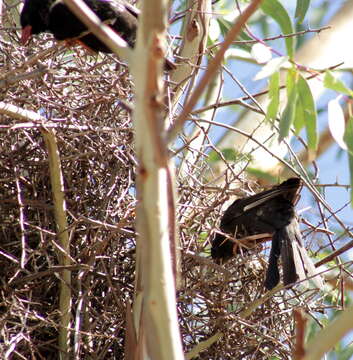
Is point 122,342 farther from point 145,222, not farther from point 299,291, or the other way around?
point 145,222

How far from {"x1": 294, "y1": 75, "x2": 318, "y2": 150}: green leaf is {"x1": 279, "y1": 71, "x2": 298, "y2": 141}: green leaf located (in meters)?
0.03

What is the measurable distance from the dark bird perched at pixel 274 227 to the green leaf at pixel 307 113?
1.10 meters

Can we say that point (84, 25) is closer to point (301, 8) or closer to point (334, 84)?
point (301, 8)

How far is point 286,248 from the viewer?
12.0 feet

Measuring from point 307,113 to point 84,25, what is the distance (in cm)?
159

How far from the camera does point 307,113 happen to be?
253 centimetres

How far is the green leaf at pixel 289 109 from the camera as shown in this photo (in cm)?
237

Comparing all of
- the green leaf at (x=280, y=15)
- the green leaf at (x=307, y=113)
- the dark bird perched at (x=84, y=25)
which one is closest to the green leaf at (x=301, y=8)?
the green leaf at (x=280, y=15)

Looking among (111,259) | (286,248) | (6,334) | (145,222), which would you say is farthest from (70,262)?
(145,222)

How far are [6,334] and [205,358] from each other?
0.86 meters

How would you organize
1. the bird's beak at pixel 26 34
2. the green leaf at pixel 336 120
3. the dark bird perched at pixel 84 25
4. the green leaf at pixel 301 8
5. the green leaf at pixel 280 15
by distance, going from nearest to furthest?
the green leaf at pixel 336 120 < the green leaf at pixel 280 15 < the green leaf at pixel 301 8 < the dark bird perched at pixel 84 25 < the bird's beak at pixel 26 34

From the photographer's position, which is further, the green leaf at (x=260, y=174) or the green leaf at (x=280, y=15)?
the green leaf at (x=260, y=174)

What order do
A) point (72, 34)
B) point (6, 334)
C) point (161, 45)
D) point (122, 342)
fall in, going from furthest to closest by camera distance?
point (72, 34)
point (122, 342)
point (6, 334)
point (161, 45)

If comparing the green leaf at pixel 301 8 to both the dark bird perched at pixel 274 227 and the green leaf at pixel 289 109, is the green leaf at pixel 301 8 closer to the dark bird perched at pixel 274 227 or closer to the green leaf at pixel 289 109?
the dark bird perched at pixel 274 227
